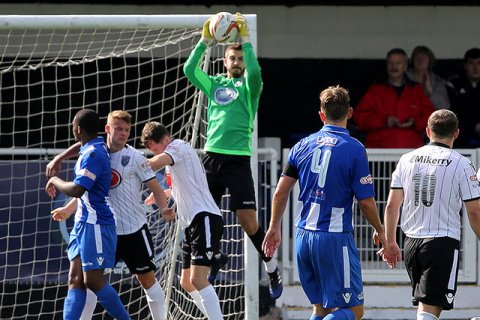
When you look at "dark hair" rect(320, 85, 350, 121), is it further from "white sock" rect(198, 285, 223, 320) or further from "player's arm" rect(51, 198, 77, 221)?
"player's arm" rect(51, 198, 77, 221)

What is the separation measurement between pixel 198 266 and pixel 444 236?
191 cm

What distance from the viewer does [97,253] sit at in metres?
8.20

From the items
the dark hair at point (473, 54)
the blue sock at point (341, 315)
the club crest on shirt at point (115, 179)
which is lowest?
the blue sock at point (341, 315)

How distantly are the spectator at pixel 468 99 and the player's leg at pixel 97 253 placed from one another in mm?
4774

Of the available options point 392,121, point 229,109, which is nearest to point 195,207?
point 229,109

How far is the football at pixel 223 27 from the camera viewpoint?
8.20m

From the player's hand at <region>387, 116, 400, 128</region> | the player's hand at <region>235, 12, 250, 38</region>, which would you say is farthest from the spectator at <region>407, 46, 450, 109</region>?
the player's hand at <region>235, 12, 250, 38</region>

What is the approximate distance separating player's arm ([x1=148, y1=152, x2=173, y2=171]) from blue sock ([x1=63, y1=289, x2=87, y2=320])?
1065 mm

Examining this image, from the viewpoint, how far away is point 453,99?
11.9 metres

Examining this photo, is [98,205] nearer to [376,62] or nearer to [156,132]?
[156,132]

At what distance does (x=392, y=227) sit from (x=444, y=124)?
2.54ft

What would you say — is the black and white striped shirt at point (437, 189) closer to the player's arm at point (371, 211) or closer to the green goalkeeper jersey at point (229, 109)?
the player's arm at point (371, 211)

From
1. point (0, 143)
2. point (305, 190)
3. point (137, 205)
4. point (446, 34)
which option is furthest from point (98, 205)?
point (446, 34)

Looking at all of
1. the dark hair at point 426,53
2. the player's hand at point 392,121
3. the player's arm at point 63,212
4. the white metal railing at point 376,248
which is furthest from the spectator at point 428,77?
the player's arm at point 63,212
